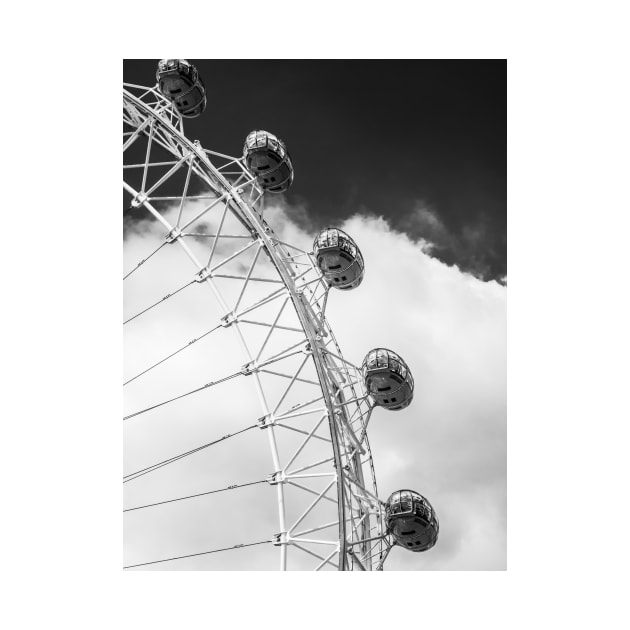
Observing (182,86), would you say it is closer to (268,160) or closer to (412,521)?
(268,160)

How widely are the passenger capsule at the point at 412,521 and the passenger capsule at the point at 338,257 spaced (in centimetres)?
320

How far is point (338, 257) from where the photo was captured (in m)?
11.9

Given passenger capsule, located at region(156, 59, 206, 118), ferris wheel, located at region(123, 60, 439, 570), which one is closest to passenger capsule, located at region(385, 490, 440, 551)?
ferris wheel, located at region(123, 60, 439, 570)

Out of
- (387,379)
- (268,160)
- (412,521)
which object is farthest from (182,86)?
(412,521)

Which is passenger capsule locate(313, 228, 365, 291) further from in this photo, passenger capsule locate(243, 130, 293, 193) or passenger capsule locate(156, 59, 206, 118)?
passenger capsule locate(156, 59, 206, 118)

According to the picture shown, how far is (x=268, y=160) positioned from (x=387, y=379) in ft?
12.4

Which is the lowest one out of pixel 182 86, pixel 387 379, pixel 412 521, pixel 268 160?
pixel 412 521

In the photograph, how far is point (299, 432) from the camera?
461 inches

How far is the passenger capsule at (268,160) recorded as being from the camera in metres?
12.4

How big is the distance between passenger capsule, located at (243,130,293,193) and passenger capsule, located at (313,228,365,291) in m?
1.30

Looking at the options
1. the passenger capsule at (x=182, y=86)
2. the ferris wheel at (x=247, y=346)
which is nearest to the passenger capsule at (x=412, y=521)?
the ferris wheel at (x=247, y=346)

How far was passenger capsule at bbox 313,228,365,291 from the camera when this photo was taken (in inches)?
469

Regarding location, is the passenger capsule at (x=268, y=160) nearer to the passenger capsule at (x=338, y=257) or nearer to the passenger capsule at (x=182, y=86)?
the passenger capsule at (x=182, y=86)
